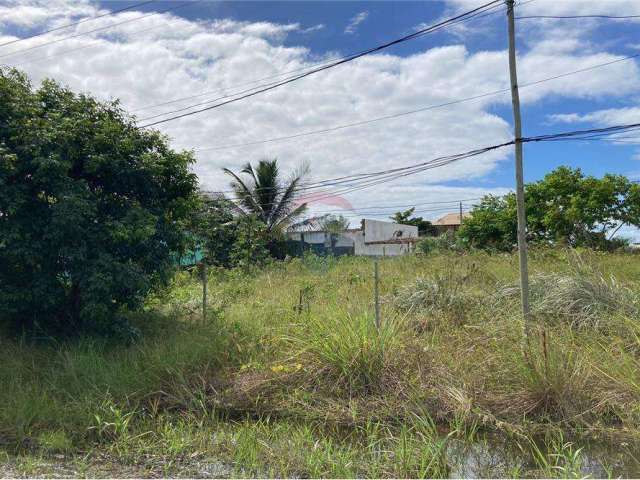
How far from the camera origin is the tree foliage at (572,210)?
16859 millimetres

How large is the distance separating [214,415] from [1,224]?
3.43 metres

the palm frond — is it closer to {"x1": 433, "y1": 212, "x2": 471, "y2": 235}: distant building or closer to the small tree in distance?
the small tree in distance

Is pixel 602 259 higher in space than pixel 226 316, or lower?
higher

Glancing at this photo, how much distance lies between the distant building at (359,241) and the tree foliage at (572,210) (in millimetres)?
4510

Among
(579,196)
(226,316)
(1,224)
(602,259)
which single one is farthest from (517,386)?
(579,196)

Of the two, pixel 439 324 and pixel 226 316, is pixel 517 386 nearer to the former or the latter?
pixel 439 324

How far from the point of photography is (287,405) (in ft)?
15.1

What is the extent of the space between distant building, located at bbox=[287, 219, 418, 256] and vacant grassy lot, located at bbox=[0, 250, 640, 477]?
41.6ft

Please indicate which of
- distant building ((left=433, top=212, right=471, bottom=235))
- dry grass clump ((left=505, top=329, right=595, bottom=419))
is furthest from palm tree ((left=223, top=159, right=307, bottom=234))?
distant building ((left=433, top=212, right=471, bottom=235))

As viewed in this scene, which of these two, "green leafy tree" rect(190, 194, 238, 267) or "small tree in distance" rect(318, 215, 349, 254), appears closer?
"green leafy tree" rect(190, 194, 238, 267)

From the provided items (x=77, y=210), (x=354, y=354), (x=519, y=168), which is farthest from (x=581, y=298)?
(x=77, y=210)

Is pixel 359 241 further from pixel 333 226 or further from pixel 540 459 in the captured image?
pixel 540 459

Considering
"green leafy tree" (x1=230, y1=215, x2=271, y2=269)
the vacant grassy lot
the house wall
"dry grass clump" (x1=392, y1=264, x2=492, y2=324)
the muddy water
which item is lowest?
the muddy water

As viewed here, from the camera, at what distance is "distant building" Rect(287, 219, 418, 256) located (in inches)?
811
